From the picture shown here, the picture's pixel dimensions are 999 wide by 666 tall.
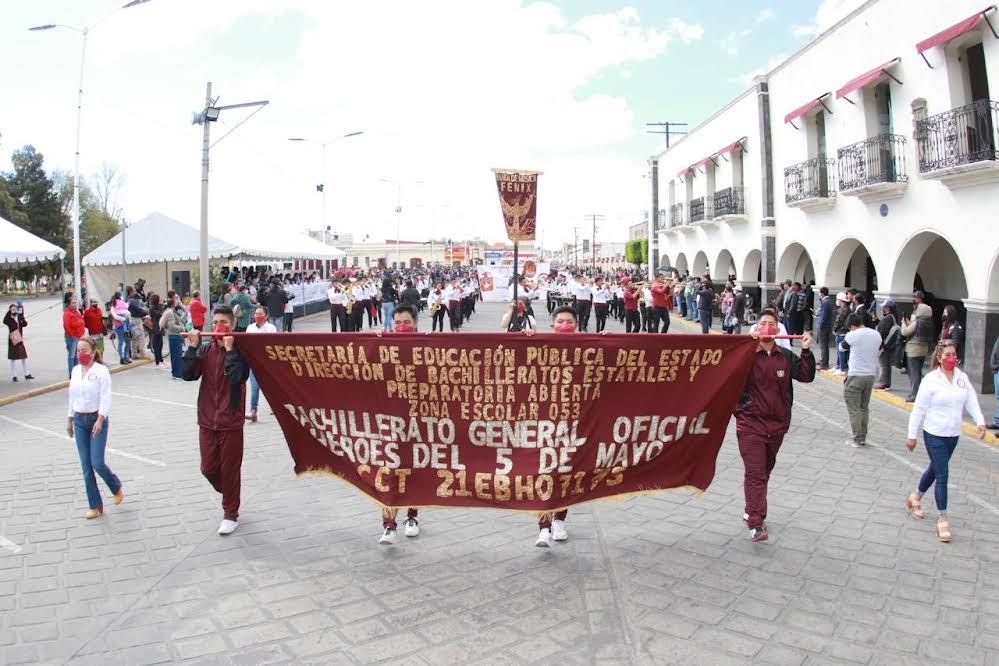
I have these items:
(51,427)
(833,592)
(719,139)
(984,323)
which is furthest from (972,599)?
(719,139)

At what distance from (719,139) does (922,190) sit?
43.1 ft

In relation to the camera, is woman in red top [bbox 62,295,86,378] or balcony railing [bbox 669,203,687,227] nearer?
woman in red top [bbox 62,295,86,378]

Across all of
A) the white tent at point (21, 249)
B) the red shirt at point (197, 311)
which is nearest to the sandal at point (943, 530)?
the red shirt at point (197, 311)

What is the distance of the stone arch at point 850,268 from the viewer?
18.3 m

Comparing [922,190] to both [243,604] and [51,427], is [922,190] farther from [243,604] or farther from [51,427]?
[51,427]

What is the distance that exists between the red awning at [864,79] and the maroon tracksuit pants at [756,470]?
12280mm

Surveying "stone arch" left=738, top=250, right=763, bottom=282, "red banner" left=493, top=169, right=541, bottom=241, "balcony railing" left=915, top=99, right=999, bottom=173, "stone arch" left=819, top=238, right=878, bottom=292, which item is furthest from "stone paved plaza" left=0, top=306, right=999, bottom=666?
"stone arch" left=738, top=250, right=763, bottom=282


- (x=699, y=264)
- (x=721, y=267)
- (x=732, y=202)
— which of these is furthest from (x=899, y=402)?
(x=699, y=264)

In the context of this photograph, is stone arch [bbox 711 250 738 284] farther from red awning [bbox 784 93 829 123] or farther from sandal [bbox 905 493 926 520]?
Answer: sandal [bbox 905 493 926 520]

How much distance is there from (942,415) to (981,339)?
7909mm

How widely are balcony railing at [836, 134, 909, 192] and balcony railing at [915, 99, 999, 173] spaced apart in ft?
3.94

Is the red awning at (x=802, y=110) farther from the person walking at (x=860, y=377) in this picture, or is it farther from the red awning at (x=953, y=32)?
the person walking at (x=860, y=377)

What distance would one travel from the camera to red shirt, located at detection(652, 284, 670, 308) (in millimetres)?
19391

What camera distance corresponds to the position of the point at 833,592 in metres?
4.90
